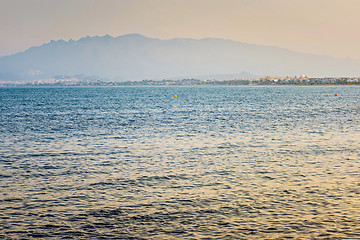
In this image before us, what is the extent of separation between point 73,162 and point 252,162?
13.0 meters

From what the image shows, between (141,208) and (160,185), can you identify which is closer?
(141,208)

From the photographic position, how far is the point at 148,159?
29.8 meters

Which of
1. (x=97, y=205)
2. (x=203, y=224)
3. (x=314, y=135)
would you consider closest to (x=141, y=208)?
(x=97, y=205)

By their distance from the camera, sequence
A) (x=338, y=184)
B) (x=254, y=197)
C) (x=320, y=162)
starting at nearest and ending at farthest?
(x=254, y=197)
(x=338, y=184)
(x=320, y=162)

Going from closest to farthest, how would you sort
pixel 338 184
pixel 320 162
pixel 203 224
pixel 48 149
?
pixel 203 224
pixel 338 184
pixel 320 162
pixel 48 149

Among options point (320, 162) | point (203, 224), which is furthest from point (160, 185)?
point (320, 162)

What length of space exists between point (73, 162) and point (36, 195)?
29.2 feet

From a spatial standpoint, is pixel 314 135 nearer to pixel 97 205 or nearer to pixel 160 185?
pixel 160 185

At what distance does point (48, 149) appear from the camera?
3488cm

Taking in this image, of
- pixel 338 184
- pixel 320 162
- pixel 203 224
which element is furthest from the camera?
pixel 320 162

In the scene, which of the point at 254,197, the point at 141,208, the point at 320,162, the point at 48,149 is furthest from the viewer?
the point at 48,149

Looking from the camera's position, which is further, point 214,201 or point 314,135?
point 314,135

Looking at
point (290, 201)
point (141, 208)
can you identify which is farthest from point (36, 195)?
point (290, 201)

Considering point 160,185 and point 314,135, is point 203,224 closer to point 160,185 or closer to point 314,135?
point 160,185
